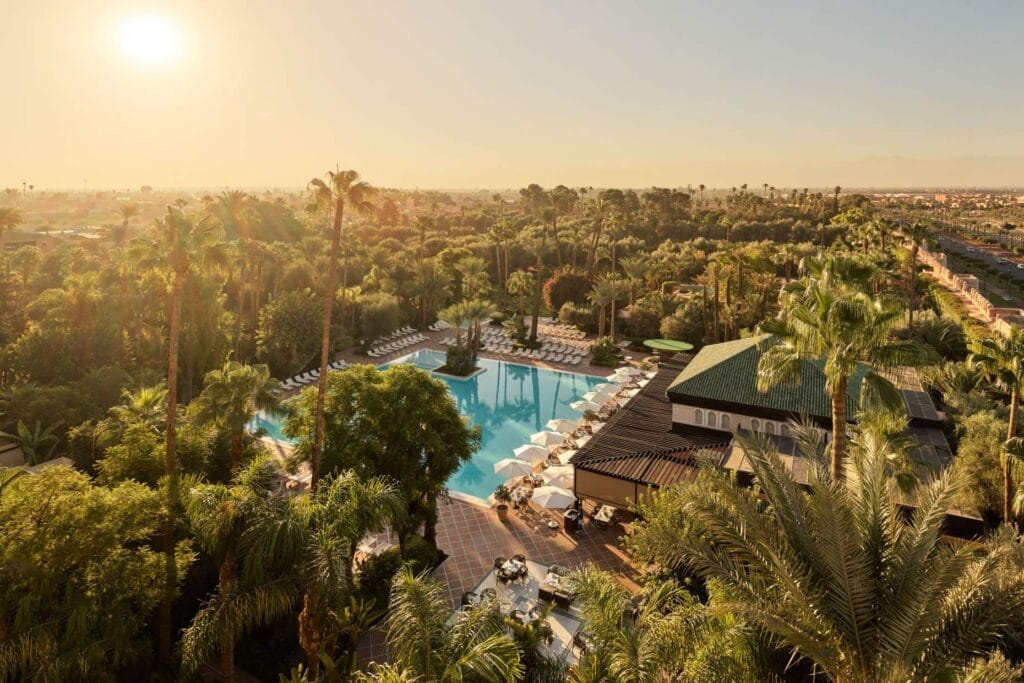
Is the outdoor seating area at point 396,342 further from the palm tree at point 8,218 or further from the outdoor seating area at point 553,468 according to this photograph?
the palm tree at point 8,218

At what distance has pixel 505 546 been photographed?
17156mm

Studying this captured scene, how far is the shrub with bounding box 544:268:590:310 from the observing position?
160 ft

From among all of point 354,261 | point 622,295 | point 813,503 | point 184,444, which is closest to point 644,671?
point 813,503

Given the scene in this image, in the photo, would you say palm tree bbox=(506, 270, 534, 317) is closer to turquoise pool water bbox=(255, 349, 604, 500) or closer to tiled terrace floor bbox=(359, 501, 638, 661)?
turquoise pool water bbox=(255, 349, 604, 500)

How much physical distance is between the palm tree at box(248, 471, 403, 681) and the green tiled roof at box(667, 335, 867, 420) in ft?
43.2

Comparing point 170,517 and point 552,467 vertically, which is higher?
point 170,517

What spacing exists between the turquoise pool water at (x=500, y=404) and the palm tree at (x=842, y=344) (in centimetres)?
1241

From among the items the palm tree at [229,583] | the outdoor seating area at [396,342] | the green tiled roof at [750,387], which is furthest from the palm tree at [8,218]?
the green tiled roof at [750,387]

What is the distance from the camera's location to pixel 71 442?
17.6 meters

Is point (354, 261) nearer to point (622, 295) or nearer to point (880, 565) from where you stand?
point (622, 295)

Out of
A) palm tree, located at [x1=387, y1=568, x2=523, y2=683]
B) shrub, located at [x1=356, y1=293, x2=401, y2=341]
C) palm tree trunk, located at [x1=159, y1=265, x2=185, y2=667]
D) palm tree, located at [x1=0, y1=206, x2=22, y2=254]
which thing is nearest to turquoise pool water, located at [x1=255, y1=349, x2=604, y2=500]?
shrub, located at [x1=356, y1=293, x2=401, y2=341]

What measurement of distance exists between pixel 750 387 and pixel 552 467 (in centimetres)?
781

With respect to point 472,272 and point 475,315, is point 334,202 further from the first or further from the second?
point 472,272

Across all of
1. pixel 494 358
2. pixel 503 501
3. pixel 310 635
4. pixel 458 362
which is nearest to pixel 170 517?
pixel 310 635
